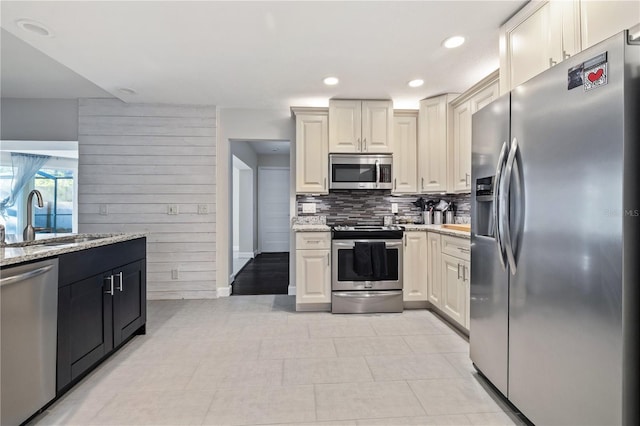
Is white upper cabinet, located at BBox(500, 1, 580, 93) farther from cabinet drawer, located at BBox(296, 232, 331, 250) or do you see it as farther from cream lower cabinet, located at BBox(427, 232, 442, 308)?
cabinet drawer, located at BBox(296, 232, 331, 250)

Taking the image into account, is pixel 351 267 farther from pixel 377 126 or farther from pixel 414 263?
pixel 377 126

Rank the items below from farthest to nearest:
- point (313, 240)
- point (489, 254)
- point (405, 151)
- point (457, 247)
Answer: point (405, 151) → point (313, 240) → point (457, 247) → point (489, 254)

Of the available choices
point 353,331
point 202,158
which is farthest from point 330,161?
point 353,331

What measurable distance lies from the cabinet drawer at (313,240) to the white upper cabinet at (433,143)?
1325 millimetres

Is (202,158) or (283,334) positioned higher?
(202,158)

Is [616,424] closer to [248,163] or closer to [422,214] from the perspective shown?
[422,214]

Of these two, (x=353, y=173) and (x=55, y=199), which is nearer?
(x=353, y=173)

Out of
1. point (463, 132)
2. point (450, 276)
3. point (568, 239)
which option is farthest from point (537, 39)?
point (450, 276)

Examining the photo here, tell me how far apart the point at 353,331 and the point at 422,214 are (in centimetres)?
179

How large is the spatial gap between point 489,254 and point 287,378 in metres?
1.48

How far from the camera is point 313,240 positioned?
3.27m

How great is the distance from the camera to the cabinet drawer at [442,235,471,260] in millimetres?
2506

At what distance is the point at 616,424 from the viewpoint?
1045mm

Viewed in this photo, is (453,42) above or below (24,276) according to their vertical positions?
above
